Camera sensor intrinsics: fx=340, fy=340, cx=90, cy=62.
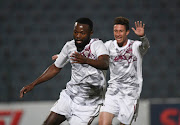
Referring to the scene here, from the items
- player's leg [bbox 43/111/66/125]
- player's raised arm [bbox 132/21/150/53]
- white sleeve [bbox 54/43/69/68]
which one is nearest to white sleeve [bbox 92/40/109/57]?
white sleeve [bbox 54/43/69/68]

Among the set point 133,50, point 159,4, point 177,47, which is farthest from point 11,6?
point 133,50

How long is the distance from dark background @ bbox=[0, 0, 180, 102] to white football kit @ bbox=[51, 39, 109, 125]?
325 centimetres

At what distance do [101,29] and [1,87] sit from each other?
2323 millimetres

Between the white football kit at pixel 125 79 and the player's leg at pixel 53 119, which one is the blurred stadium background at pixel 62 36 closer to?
the white football kit at pixel 125 79

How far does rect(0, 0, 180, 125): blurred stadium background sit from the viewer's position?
6.67 metres

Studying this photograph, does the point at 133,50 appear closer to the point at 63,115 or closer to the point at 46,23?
the point at 63,115

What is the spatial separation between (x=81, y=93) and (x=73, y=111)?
0.63ft

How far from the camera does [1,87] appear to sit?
6.48m

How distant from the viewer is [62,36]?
22.9 ft

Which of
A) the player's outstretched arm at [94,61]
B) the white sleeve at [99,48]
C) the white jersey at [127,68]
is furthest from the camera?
the white jersey at [127,68]

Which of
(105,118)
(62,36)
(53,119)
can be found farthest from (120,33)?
(62,36)

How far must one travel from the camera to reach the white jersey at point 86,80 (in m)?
3.20

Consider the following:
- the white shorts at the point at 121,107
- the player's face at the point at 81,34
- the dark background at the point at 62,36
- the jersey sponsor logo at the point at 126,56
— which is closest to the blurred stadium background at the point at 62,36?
the dark background at the point at 62,36

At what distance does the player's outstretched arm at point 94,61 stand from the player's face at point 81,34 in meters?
0.25
